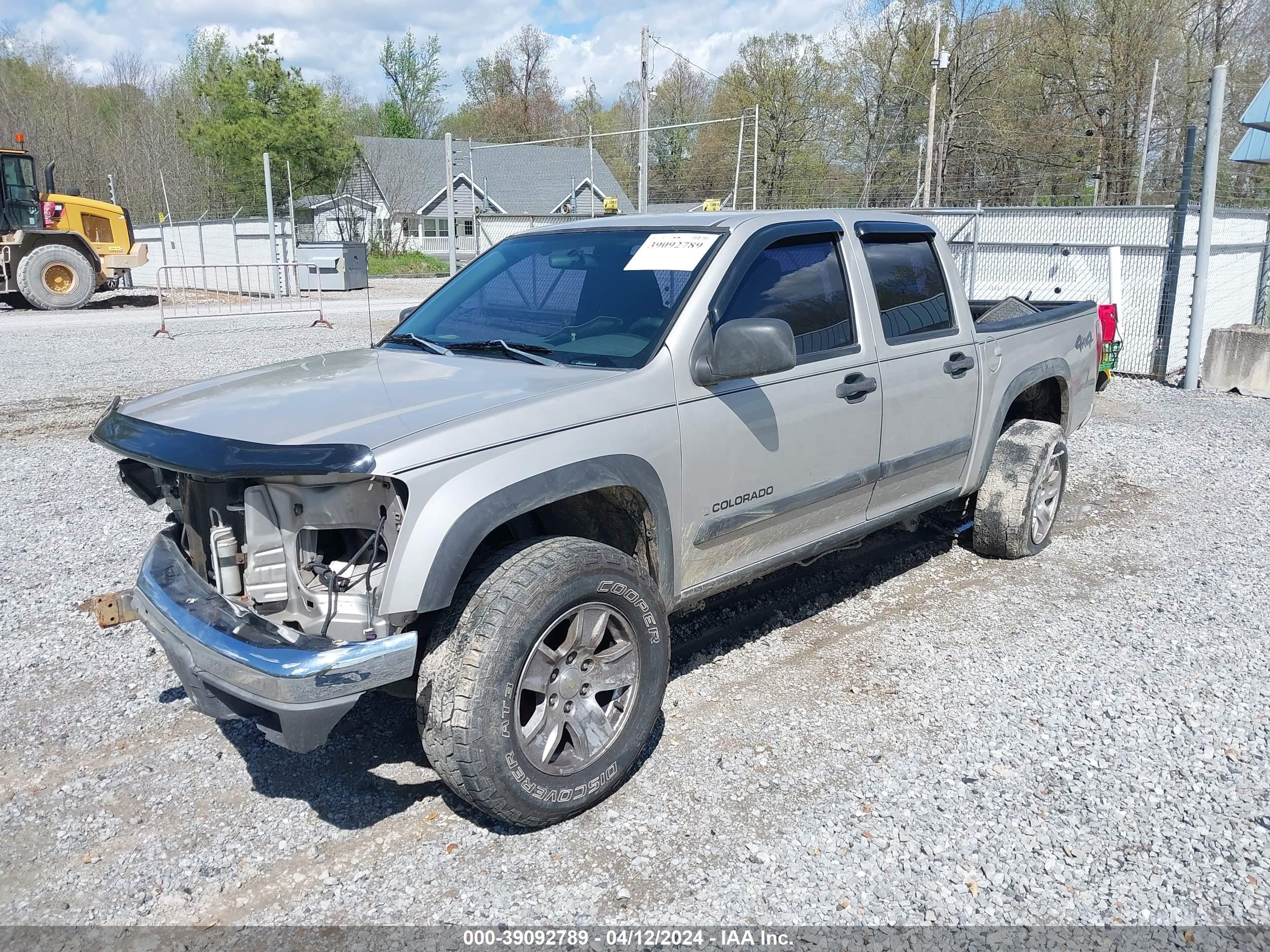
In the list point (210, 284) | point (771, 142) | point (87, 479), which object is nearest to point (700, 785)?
point (87, 479)

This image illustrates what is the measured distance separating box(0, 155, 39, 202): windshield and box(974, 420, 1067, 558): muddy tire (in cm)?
2145

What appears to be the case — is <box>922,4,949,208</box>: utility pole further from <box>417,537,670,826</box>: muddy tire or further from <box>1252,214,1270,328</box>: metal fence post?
<box>417,537,670,826</box>: muddy tire

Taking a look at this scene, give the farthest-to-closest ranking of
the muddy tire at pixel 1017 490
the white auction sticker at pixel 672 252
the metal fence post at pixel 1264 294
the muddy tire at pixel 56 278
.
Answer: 1. the muddy tire at pixel 56 278
2. the metal fence post at pixel 1264 294
3. the muddy tire at pixel 1017 490
4. the white auction sticker at pixel 672 252

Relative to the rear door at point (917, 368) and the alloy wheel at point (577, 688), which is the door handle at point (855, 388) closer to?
the rear door at point (917, 368)

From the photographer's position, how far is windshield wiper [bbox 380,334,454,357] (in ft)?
13.3

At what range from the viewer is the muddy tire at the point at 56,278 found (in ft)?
67.5

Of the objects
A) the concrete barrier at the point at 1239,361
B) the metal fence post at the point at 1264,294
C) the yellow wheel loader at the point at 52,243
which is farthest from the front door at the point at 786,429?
the yellow wheel loader at the point at 52,243

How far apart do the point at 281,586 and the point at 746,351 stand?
175 cm

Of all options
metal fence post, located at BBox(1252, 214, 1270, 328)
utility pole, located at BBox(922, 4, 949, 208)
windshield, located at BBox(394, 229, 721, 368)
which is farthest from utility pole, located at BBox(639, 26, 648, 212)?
windshield, located at BBox(394, 229, 721, 368)

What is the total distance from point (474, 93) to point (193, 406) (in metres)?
74.4

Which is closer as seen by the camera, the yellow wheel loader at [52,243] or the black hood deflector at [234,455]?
the black hood deflector at [234,455]

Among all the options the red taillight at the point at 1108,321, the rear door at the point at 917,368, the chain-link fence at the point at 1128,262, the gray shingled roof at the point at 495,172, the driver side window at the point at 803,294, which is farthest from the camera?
the gray shingled roof at the point at 495,172

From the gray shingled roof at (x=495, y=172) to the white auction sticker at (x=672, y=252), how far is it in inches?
1982

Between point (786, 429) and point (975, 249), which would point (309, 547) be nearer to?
point (786, 429)
